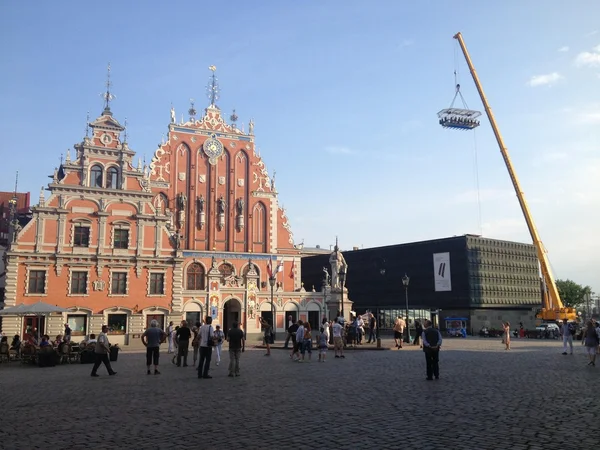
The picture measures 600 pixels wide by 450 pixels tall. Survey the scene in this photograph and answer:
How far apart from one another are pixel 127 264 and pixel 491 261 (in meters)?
45.8

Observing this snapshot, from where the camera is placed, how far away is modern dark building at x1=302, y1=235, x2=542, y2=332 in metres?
64.0

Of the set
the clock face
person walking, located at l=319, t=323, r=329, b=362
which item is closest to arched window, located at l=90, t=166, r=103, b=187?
the clock face

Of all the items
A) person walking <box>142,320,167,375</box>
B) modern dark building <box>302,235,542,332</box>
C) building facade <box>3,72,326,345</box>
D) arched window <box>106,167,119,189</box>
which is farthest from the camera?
modern dark building <box>302,235,542,332</box>

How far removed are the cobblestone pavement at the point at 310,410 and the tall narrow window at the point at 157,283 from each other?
24144 millimetres

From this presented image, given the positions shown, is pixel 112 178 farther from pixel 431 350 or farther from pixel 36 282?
pixel 431 350

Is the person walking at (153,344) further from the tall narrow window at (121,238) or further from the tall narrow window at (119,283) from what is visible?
the tall narrow window at (121,238)

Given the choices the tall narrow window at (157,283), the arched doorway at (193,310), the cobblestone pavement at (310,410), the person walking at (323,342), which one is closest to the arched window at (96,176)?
the tall narrow window at (157,283)

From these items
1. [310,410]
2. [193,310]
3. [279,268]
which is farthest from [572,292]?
[310,410]

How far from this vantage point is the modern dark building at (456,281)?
64000 millimetres

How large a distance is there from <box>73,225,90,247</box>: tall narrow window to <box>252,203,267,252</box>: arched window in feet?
58.6

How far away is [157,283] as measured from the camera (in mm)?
41812

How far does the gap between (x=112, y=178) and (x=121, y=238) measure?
4.86 metres

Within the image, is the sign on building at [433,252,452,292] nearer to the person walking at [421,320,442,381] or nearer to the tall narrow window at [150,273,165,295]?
the tall narrow window at [150,273,165,295]

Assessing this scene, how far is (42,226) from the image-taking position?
3828 cm
